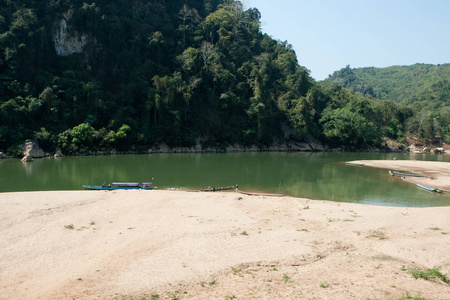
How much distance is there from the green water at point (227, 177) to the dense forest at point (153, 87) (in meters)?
8.27

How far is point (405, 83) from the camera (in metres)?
134

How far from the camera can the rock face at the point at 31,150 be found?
3828 centimetres

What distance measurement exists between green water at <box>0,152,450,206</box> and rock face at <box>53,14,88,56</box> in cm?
2142

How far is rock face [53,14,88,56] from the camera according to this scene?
50000mm

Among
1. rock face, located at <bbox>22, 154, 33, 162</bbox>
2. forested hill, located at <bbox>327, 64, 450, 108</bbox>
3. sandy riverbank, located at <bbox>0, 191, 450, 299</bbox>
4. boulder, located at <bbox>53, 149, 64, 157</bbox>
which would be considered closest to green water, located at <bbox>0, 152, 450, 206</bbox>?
rock face, located at <bbox>22, 154, 33, 162</bbox>

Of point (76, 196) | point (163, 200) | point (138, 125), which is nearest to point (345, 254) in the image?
point (163, 200)

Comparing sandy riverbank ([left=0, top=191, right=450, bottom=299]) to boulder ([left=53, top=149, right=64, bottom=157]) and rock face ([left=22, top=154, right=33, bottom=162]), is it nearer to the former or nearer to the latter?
rock face ([left=22, top=154, right=33, bottom=162])

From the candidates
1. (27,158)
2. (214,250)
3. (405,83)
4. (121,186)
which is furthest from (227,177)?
(405,83)

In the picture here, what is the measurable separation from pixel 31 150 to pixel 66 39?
21647 mm

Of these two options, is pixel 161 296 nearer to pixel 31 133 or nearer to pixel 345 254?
pixel 345 254

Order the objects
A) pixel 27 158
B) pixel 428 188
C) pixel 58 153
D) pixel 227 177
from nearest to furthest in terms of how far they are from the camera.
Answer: pixel 428 188 < pixel 227 177 < pixel 27 158 < pixel 58 153

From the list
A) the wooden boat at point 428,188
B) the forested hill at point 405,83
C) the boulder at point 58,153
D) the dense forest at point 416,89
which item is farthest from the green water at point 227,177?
the forested hill at point 405,83

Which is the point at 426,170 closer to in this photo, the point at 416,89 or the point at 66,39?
the point at 66,39

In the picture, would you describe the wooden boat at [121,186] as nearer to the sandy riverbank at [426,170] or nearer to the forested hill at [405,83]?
the sandy riverbank at [426,170]
